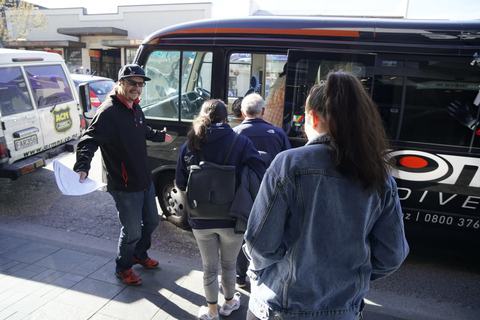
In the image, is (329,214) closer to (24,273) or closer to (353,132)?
(353,132)

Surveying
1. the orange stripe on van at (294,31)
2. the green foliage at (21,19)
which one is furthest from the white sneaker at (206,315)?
the green foliage at (21,19)

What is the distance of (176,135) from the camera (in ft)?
14.8

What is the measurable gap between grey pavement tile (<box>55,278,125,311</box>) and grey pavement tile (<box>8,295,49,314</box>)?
0.41 ft

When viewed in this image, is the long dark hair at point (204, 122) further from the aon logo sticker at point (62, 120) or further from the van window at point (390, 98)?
the aon logo sticker at point (62, 120)

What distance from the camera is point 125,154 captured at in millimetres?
3041

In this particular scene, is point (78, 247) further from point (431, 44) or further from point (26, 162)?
point (431, 44)

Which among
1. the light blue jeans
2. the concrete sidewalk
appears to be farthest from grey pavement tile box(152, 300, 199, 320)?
the light blue jeans

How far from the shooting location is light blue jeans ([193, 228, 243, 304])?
2.60m

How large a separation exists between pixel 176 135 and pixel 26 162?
2.56 m

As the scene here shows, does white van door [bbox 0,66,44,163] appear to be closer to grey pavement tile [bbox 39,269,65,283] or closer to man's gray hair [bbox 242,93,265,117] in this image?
grey pavement tile [bbox 39,269,65,283]

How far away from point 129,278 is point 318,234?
96.4 inches

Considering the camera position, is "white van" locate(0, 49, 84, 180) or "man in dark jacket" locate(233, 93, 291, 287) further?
"white van" locate(0, 49, 84, 180)

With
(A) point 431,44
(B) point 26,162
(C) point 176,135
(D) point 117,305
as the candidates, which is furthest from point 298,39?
(B) point 26,162

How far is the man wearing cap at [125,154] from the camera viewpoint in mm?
2947
